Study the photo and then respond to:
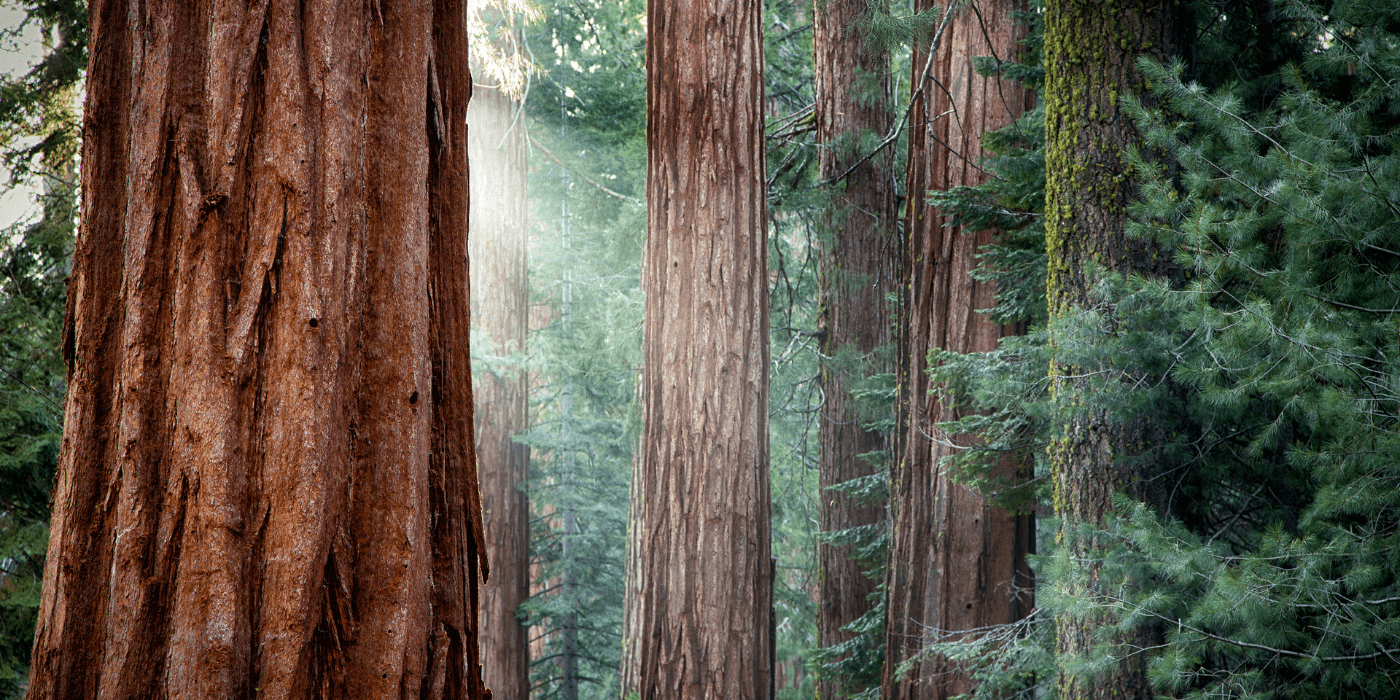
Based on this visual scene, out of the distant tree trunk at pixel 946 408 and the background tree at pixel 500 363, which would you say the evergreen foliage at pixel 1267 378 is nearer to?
the distant tree trunk at pixel 946 408

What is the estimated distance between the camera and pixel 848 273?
7805mm

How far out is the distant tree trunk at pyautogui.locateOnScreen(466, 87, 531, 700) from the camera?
31.3 ft

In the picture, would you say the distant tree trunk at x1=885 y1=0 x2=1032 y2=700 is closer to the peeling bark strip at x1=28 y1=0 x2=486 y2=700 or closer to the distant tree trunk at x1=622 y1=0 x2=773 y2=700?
the distant tree trunk at x1=622 y1=0 x2=773 y2=700

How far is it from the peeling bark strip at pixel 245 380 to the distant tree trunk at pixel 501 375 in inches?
321

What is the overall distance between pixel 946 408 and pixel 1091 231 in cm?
170

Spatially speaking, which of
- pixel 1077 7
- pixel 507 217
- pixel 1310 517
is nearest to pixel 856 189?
pixel 1077 7

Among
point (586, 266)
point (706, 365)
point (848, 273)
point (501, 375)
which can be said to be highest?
point (586, 266)

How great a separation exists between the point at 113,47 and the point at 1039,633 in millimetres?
4754

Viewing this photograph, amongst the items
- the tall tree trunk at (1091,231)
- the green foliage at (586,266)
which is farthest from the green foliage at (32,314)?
the green foliage at (586,266)

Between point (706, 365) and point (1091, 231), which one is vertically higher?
point (1091, 231)

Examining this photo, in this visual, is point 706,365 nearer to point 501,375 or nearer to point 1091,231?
point 1091,231

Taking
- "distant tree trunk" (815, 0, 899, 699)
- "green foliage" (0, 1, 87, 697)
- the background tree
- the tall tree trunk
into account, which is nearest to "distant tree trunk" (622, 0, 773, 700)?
the tall tree trunk

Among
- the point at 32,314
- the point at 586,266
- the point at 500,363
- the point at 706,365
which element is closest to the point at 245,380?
Result: the point at 706,365

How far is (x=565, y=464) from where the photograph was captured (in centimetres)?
1334
